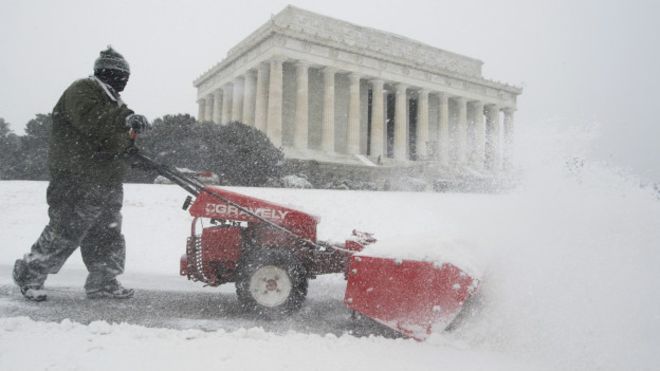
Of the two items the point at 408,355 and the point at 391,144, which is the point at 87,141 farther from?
the point at 391,144

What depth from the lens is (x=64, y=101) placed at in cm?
416

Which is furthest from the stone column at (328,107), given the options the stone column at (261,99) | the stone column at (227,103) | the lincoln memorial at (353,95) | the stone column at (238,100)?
the stone column at (227,103)

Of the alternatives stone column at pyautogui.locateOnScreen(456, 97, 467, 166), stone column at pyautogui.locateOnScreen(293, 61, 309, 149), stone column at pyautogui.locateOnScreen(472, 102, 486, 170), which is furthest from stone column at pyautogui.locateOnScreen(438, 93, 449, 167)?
stone column at pyautogui.locateOnScreen(293, 61, 309, 149)

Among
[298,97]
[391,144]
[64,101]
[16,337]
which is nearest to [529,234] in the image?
[16,337]

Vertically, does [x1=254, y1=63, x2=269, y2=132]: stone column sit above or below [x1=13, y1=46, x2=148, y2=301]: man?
above

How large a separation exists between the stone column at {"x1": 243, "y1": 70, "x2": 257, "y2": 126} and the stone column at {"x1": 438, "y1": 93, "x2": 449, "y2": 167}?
18.2 m

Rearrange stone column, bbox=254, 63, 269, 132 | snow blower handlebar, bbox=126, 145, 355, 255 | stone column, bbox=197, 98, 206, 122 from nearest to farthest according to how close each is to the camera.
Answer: snow blower handlebar, bbox=126, 145, 355, 255 → stone column, bbox=254, 63, 269, 132 → stone column, bbox=197, 98, 206, 122

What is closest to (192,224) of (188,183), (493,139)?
(188,183)

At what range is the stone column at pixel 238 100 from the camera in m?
38.8

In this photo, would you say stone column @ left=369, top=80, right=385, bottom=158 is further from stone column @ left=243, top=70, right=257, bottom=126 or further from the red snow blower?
the red snow blower

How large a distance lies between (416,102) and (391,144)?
550 cm

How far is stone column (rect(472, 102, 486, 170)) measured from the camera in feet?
151

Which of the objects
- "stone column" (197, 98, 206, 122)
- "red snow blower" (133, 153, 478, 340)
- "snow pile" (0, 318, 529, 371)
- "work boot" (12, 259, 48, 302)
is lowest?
"snow pile" (0, 318, 529, 371)

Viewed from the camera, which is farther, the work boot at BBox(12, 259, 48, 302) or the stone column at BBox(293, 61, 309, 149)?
the stone column at BBox(293, 61, 309, 149)
